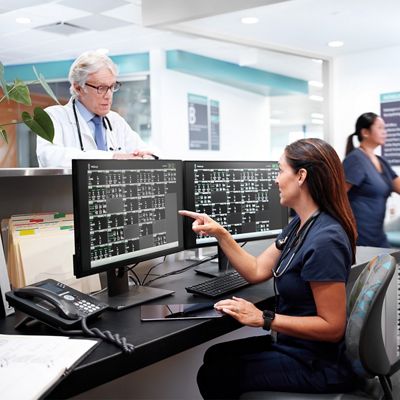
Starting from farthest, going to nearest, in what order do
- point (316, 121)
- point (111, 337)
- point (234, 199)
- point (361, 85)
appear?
point (316, 121) < point (361, 85) < point (234, 199) < point (111, 337)

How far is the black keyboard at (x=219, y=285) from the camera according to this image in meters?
1.73

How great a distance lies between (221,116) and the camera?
8117 millimetres

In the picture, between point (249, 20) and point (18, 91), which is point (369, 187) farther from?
point (18, 91)

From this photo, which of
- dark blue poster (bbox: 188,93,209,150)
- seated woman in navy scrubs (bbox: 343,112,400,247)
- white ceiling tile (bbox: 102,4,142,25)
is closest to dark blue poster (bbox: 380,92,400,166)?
seated woman in navy scrubs (bbox: 343,112,400,247)

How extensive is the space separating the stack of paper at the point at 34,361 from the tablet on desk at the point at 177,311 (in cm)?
25

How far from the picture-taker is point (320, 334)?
1453 millimetres

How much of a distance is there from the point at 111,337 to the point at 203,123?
6453mm

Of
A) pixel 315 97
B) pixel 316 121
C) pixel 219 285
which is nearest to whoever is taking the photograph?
pixel 219 285

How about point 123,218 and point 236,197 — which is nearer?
point 123,218

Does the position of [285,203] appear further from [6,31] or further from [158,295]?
[6,31]

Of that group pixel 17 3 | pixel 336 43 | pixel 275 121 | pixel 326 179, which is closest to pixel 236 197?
pixel 326 179

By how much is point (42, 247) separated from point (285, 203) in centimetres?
78

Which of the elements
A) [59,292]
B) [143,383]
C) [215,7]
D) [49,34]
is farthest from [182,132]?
[59,292]

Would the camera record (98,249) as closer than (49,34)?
Yes
